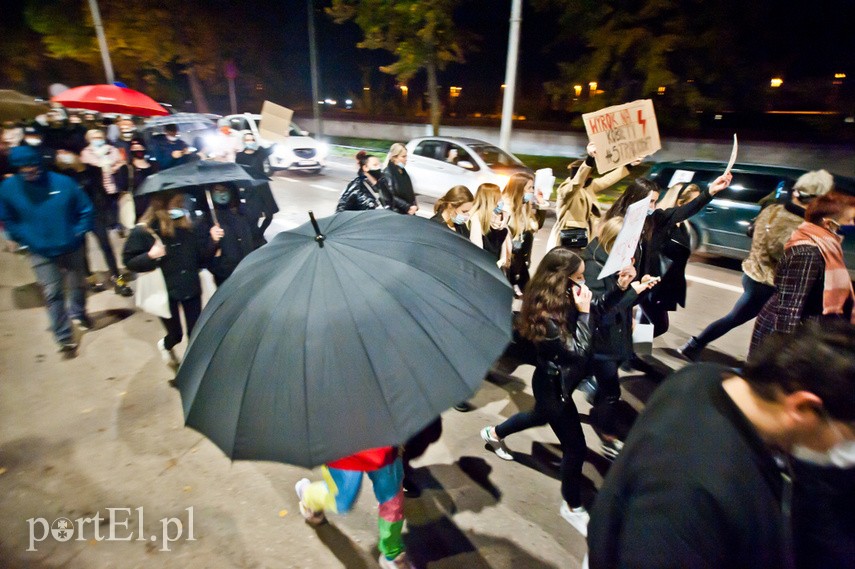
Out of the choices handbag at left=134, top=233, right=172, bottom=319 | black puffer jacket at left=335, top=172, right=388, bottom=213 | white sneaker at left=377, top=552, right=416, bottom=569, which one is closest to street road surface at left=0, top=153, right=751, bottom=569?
white sneaker at left=377, top=552, right=416, bottom=569

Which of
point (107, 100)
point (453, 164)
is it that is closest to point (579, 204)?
point (453, 164)

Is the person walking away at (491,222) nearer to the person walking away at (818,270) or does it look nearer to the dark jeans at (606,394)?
the dark jeans at (606,394)

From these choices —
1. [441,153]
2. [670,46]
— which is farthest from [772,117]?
[441,153]

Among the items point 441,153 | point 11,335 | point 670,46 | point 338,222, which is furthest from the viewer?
point 670,46

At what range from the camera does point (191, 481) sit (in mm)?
3363

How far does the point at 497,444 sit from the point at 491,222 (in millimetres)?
2050

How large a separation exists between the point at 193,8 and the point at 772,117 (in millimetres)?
33768

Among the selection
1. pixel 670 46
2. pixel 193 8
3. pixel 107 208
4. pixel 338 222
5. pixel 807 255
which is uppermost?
pixel 193 8

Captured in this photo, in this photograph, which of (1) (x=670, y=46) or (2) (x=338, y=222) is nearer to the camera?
(2) (x=338, y=222)

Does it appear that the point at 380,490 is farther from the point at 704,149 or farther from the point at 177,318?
the point at 704,149

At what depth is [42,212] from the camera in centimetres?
458

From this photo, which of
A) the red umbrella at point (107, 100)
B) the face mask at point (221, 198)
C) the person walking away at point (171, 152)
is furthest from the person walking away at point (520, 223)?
the red umbrella at point (107, 100)

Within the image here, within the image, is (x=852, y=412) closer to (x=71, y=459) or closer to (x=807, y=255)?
(x=807, y=255)

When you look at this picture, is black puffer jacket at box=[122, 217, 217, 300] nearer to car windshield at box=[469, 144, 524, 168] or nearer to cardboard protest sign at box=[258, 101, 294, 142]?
cardboard protest sign at box=[258, 101, 294, 142]
